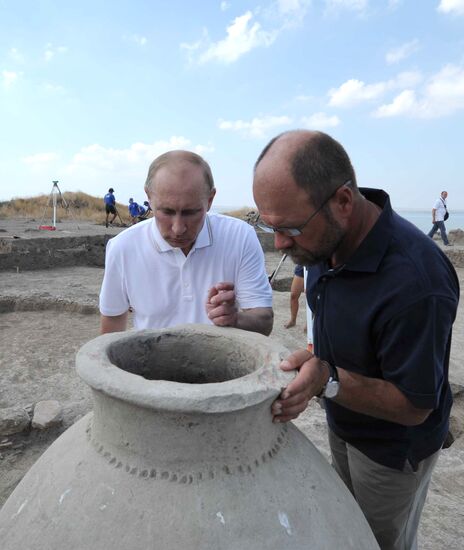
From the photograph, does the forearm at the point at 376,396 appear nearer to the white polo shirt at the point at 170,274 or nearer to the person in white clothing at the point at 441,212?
the white polo shirt at the point at 170,274

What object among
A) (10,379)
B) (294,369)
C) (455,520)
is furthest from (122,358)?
(10,379)

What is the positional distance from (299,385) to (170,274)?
112 cm

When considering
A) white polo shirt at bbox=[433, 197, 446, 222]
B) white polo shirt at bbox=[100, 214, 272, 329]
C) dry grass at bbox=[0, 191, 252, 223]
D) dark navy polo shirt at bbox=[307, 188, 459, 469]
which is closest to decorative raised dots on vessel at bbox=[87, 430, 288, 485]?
dark navy polo shirt at bbox=[307, 188, 459, 469]

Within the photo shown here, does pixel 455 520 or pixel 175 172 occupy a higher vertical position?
pixel 175 172


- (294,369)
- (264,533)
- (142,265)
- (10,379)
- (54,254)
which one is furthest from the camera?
(54,254)

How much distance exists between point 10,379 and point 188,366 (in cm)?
385

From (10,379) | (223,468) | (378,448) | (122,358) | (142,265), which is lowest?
(10,379)

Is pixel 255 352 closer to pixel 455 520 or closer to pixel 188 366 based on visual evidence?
pixel 188 366

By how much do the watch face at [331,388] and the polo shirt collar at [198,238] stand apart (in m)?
1.09

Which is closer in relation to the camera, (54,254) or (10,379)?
(10,379)

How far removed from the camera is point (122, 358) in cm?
167

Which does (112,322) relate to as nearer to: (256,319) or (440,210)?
(256,319)

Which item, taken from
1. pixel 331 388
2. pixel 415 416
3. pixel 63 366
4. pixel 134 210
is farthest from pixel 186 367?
pixel 134 210

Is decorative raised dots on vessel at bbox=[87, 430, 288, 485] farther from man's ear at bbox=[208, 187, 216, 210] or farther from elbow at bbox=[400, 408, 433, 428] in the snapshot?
man's ear at bbox=[208, 187, 216, 210]
